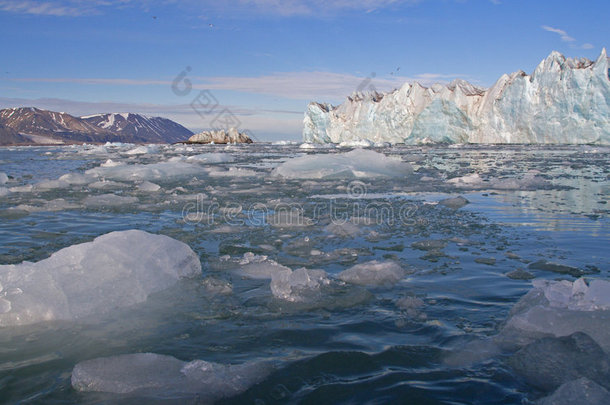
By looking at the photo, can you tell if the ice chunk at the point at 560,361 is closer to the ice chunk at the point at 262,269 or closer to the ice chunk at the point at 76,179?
the ice chunk at the point at 262,269

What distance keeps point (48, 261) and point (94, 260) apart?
28cm

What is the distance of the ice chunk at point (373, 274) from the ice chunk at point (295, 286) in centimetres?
27

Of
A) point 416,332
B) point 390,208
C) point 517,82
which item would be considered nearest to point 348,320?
point 416,332

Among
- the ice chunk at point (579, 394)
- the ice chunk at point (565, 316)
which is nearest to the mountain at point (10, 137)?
the ice chunk at point (565, 316)

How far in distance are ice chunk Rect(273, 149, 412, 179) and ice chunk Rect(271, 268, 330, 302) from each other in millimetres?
7764

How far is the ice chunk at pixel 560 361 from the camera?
1751mm

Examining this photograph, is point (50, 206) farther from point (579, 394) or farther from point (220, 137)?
point (220, 137)

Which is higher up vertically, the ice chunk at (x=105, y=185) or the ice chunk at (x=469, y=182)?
the ice chunk at (x=469, y=182)

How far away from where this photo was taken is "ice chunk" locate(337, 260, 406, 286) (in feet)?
9.83

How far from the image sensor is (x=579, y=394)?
5.03 ft

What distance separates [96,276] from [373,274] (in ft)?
5.96

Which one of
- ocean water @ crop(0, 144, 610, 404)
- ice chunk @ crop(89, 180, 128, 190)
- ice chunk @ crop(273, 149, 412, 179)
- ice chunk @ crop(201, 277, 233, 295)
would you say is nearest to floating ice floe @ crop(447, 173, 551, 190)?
ocean water @ crop(0, 144, 610, 404)

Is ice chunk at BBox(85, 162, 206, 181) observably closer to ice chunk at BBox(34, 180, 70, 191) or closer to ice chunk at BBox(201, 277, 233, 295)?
ice chunk at BBox(34, 180, 70, 191)

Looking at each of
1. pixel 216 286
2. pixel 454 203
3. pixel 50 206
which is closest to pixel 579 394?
pixel 216 286
